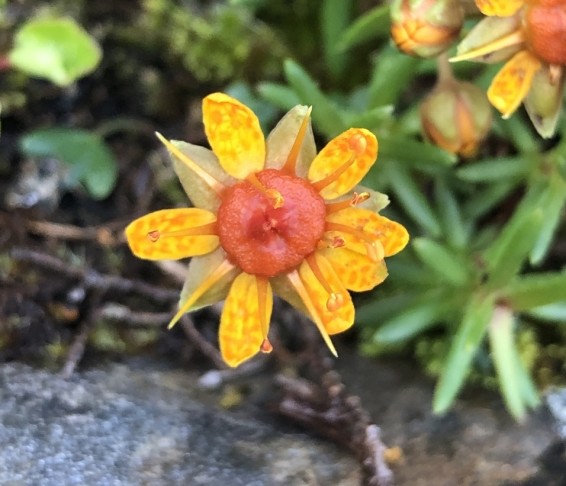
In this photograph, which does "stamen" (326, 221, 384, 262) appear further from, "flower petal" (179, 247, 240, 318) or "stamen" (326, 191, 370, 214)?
"flower petal" (179, 247, 240, 318)

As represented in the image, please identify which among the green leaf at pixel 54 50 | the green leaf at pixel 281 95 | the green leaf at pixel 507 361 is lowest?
the green leaf at pixel 507 361

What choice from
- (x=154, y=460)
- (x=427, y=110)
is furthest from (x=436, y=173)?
(x=154, y=460)

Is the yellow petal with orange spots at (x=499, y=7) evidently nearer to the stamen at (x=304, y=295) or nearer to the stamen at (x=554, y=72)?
the stamen at (x=554, y=72)

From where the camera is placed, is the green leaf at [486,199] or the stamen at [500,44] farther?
the green leaf at [486,199]

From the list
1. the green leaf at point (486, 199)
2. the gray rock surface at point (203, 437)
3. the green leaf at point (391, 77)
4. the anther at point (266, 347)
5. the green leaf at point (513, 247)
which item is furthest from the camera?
the green leaf at point (486, 199)

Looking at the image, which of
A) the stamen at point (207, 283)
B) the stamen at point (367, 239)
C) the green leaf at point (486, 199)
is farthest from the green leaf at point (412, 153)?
the stamen at point (207, 283)

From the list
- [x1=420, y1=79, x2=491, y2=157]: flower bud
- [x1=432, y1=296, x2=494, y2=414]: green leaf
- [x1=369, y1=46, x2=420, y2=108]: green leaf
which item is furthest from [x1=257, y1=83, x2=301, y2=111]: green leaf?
[x1=432, y1=296, x2=494, y2=414]: green leaf

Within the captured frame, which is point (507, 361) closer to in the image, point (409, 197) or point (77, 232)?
point (409, 197)
